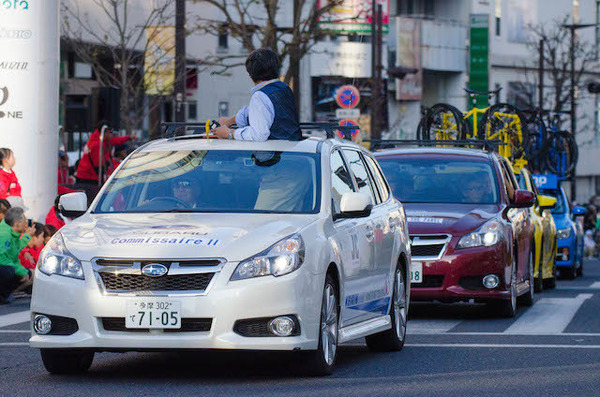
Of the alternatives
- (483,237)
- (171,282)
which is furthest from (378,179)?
(171,282)

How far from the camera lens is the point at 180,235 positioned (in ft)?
31.2

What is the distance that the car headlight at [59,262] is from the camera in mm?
9500

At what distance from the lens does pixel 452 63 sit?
6556 centimetres

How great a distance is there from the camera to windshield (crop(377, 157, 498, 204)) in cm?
1634

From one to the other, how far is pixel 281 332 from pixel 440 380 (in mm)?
1178

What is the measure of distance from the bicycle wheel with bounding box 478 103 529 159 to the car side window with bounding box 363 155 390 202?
1281 cm

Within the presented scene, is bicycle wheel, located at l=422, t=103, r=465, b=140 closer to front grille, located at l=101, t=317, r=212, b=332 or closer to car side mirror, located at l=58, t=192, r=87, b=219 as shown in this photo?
car side mirror, located at l=58, t=192, r=87, b=219

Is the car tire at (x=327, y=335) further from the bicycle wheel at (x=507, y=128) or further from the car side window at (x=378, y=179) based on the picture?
the bicycle wheel at (x=507, y=128)

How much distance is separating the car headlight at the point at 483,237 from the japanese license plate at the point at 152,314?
20.9 ft

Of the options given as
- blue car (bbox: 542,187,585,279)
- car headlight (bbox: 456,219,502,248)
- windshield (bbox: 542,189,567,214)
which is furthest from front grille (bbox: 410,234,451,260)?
windshield (bbox: 542,189,567,214)

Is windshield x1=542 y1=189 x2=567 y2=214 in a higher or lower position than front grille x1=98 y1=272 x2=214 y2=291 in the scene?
lower

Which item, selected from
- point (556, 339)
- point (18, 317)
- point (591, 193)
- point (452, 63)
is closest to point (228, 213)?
point (556, 339)

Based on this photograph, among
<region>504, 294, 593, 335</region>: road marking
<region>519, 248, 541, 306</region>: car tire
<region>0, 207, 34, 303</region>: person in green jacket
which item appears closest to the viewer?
<region>504, 294, 593, 335</region>: road marking

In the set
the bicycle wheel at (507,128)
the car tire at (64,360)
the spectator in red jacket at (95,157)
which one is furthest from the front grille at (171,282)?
the bicycle wheel at (507,128)
